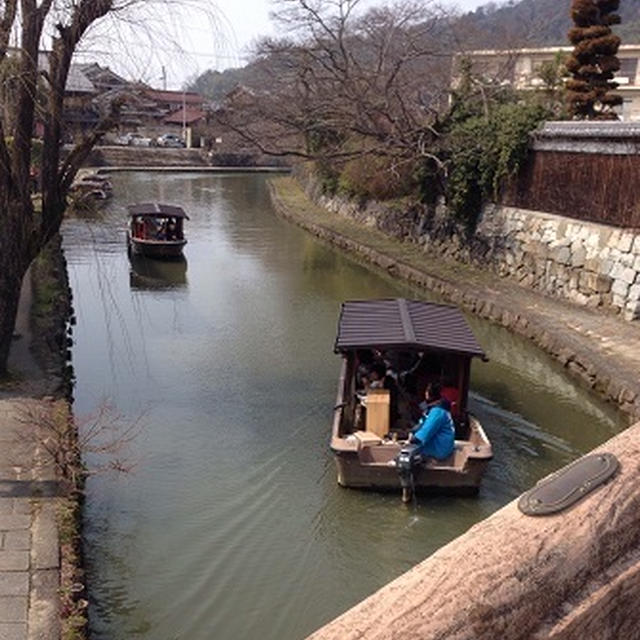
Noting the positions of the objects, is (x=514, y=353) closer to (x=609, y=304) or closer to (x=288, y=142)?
(x=609, y=304)

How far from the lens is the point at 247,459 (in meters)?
9.78

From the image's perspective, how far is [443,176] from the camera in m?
22.2

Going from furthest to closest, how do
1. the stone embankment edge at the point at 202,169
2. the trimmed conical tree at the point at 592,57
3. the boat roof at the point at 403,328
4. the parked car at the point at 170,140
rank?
the parked car at the point at 170,140 → the stone embankment edge at the point at 202,169 → the trimmed conical tree at the point at 592,57 → the boat roof at the point at 403,328

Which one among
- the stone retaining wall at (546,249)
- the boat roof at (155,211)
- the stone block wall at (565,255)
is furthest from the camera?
the boat roof at (155,211)

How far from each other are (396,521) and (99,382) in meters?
6.03

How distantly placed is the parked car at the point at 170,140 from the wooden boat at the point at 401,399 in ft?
163

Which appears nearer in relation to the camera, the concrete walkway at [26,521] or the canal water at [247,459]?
the concrete walkway at [26,521]

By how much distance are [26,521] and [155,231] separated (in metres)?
17.8

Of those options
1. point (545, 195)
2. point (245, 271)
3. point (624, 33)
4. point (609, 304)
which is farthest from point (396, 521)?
point (624, 33)

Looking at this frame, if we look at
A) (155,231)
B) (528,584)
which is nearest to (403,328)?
(528,584)

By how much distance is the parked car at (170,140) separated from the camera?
192 ft

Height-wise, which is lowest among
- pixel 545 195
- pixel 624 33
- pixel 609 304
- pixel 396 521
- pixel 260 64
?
pixel 396 521

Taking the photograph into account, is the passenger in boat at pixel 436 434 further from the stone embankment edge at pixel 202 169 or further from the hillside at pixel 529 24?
the stone embankment edge at pixel 202 169

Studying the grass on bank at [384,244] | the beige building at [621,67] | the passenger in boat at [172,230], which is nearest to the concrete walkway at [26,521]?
the grass on bank at [384,244]
